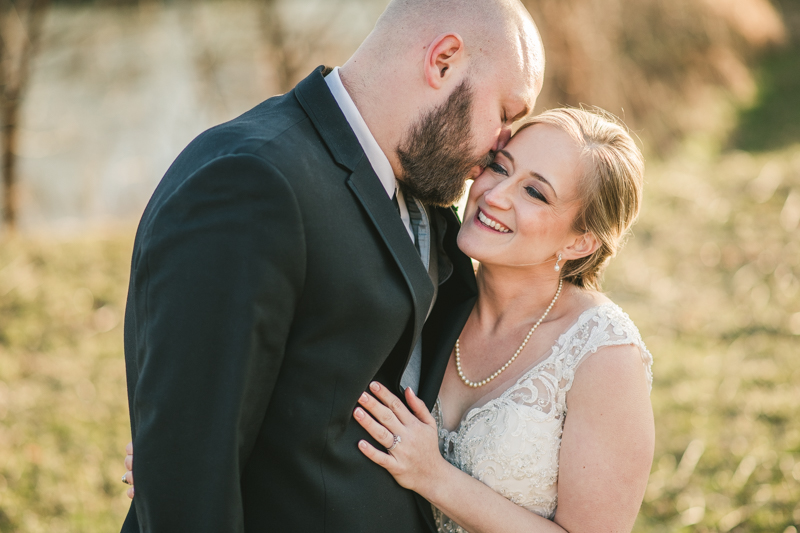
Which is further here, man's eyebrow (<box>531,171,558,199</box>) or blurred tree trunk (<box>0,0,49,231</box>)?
blurred tree trunk (<box>0,0,49,231</box>)

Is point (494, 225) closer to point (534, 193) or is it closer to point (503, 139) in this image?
point (534, 193)

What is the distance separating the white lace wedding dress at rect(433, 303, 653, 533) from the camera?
7.28 feet

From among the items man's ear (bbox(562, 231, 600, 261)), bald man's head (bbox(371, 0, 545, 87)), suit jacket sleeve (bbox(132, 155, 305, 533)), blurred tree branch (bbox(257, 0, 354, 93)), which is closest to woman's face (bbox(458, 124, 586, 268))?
man's ear (bbox(562, 231, 600, 261))

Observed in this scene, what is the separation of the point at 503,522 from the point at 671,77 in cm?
1235

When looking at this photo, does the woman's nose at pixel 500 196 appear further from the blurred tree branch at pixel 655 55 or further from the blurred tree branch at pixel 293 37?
the blurred tree branch at pixel 655 55

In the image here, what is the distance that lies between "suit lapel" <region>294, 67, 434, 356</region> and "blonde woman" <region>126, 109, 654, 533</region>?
313 millimetres

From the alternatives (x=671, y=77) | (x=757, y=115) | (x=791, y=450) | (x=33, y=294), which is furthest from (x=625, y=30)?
(x=33, y=294)

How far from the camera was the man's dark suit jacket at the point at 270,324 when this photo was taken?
4.78ft

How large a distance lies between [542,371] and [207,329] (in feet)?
4.09

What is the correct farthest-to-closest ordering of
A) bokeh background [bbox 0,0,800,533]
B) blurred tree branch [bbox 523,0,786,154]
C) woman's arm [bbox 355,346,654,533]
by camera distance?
1. blurred tree branch [bbox 523,0,786,154]
2. bokeh background [bbox 0,0,800,533]
3. woman's arm [bbox 355,346,654,533]

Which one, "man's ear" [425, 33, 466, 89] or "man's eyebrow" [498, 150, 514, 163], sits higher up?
"man's ear" [425, 33, 466, 89]

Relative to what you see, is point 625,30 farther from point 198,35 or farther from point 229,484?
point 229,484

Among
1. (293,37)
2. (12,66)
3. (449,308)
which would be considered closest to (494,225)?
(449,308)

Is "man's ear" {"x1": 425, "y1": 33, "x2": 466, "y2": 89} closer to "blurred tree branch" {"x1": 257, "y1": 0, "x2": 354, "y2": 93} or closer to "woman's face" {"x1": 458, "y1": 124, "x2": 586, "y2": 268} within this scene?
"woman's face" {"x1": 458, "y1": 124, "x2": 586, "y2": 268}
